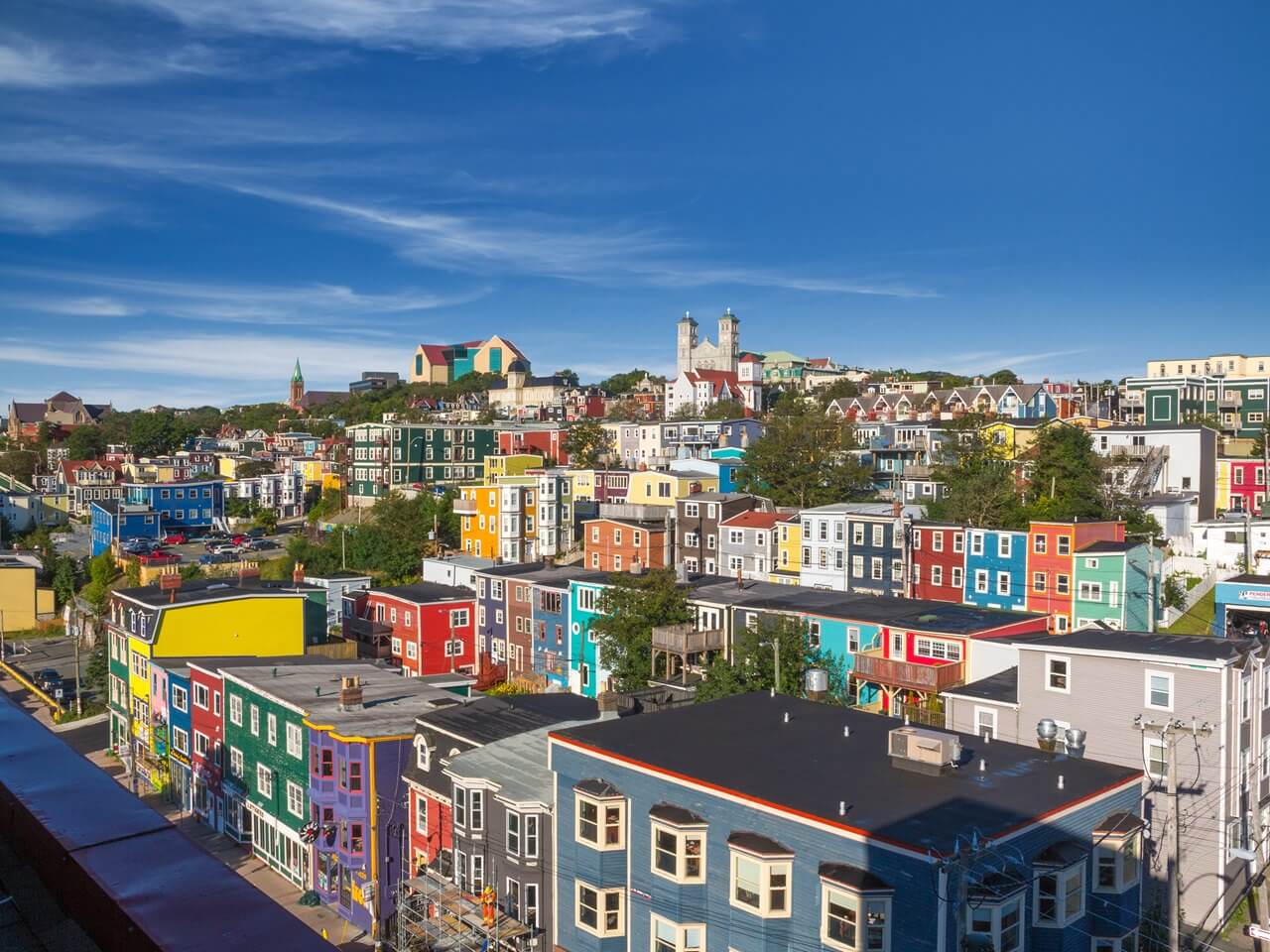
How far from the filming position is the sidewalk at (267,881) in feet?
85.0

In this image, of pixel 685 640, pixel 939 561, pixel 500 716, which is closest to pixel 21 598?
pixel 685 640

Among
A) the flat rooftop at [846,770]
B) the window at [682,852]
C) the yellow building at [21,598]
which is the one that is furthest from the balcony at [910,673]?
the yellow building at [21,598]

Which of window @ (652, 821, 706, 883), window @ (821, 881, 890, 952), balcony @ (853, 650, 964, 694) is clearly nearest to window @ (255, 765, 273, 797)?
window @ (652, 821, 706, 883)

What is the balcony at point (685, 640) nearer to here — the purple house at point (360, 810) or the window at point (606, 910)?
the purple house at point (360, 810)

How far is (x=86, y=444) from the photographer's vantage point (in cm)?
12862

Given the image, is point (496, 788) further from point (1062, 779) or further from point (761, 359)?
point (761, 359)

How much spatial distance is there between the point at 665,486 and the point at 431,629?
66.5 feet

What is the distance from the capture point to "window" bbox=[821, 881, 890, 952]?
1532cm

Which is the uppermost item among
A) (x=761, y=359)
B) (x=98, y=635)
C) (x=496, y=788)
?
(x=761, y=359)

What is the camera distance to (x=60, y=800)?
4723 millimetres

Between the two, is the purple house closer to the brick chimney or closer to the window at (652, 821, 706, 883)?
the brick chimney

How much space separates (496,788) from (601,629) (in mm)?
16899

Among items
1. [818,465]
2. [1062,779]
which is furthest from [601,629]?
[818,465]

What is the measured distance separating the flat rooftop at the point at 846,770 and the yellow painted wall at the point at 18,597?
62.9 metres
